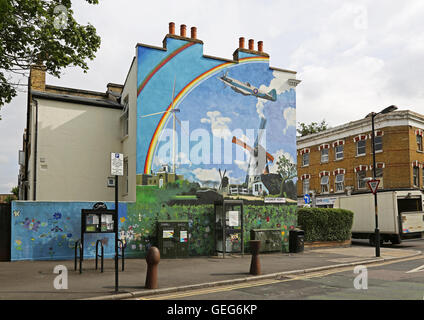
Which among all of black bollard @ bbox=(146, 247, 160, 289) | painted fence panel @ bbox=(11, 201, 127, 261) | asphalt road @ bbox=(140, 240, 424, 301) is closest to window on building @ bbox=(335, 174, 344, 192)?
asphalt road @ bbox=(140, 240, 424, 301)

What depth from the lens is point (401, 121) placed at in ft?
108

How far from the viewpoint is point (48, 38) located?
12141mm

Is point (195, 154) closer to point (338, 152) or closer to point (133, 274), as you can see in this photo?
point (133, 274)

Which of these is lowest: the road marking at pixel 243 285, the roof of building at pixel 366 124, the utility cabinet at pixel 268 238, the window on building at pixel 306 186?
the road marking at pixel 243 285

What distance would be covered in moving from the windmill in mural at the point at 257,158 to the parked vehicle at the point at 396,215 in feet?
29.3

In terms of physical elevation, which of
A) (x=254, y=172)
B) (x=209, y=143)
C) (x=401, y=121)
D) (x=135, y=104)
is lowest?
(x=254, y=172)

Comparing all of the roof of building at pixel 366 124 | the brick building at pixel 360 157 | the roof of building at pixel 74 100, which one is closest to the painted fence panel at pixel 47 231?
the roof of building at pixel 74 100

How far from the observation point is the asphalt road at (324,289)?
8711mm

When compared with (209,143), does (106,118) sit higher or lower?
higher

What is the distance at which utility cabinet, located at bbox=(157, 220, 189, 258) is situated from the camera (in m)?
16.4

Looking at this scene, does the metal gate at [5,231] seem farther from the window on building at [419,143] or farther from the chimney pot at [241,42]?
the window on building at [419,143]
